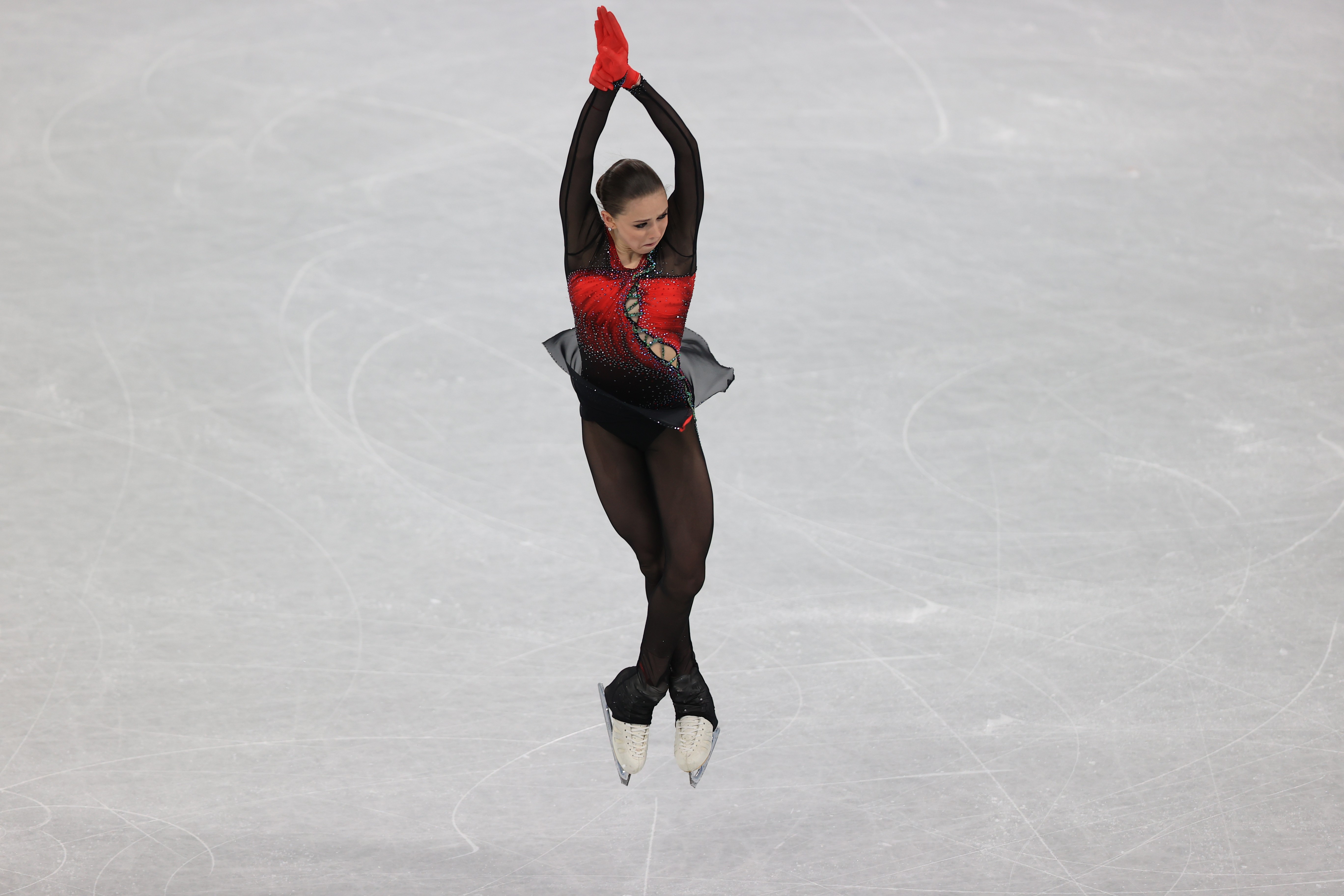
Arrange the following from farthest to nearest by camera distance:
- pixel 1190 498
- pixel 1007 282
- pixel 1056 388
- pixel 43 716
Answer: pixel 1007 282 → pixel 1056 388 → pixel 1190 498 → pixel 43 716

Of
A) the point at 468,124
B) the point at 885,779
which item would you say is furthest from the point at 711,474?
the point at 468,124

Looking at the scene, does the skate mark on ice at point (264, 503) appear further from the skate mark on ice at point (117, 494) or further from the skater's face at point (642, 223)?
the skater's face at point (642, 223)

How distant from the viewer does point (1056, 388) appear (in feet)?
22.2

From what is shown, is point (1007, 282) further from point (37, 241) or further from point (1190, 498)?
point (37, 241)

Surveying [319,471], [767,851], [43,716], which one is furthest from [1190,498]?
[43,716]

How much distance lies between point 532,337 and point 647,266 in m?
2.91

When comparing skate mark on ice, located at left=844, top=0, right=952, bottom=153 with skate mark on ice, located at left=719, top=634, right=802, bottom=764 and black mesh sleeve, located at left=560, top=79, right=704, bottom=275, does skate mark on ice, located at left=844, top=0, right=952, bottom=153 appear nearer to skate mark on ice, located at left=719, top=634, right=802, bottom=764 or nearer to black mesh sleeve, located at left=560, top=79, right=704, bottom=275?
skate mark on ice, located at left=719, top=634, right=802, bottom=764

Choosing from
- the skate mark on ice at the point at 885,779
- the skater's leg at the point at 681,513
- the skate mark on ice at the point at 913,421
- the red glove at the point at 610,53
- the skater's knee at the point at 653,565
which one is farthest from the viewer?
the skate mark on ice at the point at 913,421

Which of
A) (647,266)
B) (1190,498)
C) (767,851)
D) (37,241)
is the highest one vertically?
(647,266)

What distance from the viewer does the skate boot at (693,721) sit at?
481 cm

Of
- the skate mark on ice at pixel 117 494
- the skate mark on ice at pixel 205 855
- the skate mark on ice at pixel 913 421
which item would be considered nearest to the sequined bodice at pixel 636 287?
the skate mark on ice at pixel 205 855

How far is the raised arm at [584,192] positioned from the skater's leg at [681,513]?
576 millimetres

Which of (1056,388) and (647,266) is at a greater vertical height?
(647,266)

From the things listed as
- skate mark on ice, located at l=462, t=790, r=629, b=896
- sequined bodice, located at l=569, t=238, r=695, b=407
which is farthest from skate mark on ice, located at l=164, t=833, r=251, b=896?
sequined bodice, located at l=569, t=238, r=695, b=407
